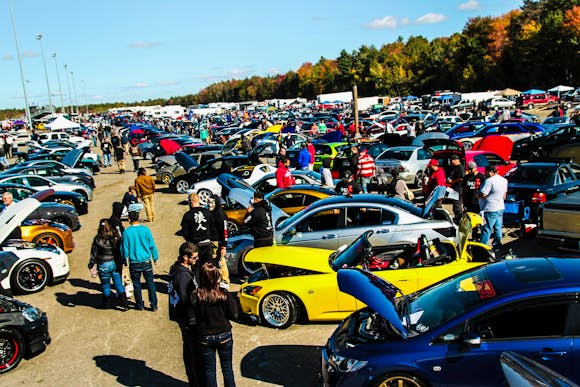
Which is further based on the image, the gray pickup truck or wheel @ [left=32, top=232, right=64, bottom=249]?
wheel @ [left=32, top=232, right=64, bottom=249]

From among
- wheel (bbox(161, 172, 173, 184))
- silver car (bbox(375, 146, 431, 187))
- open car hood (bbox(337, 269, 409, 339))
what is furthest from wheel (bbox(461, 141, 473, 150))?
open car hood (bbox(337, 269, 409, 339))

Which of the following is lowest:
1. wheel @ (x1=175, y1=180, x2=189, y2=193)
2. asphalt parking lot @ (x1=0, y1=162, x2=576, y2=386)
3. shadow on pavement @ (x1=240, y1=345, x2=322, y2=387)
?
asphalt parking lot @ (x1=0, y1=162, x2=576, y2=386)

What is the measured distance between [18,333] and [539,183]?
10.9m

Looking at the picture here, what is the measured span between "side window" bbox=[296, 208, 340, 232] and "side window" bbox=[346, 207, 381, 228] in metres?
0.22

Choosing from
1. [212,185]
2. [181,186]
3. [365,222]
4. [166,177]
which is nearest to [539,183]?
[365,222]

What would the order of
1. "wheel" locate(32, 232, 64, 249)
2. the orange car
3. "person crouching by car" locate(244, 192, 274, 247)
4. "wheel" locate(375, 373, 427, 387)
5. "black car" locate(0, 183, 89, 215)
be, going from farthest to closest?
"black car" locate(0, 183, 89, 215), "wheel" locate(32, 232, 64, 249), the orange car, "person crouching by car" locate(244, 192, 274, 247), "wheel" locate(375, 373, 427, 387)

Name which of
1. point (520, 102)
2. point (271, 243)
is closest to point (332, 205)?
point (271, 243)

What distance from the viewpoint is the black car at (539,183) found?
11.0m

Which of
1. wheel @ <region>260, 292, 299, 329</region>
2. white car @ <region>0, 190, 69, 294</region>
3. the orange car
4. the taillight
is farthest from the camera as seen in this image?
the orange car

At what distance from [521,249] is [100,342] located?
8374mm

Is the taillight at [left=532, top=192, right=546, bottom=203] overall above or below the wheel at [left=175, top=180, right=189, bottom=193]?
above

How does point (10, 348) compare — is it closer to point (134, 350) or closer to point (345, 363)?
point (134, 350)

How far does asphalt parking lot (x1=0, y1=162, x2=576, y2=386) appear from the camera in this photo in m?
6.12

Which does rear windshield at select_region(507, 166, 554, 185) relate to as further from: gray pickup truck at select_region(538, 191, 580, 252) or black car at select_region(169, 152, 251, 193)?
black car at select_region(169, 152, 251, 193)
